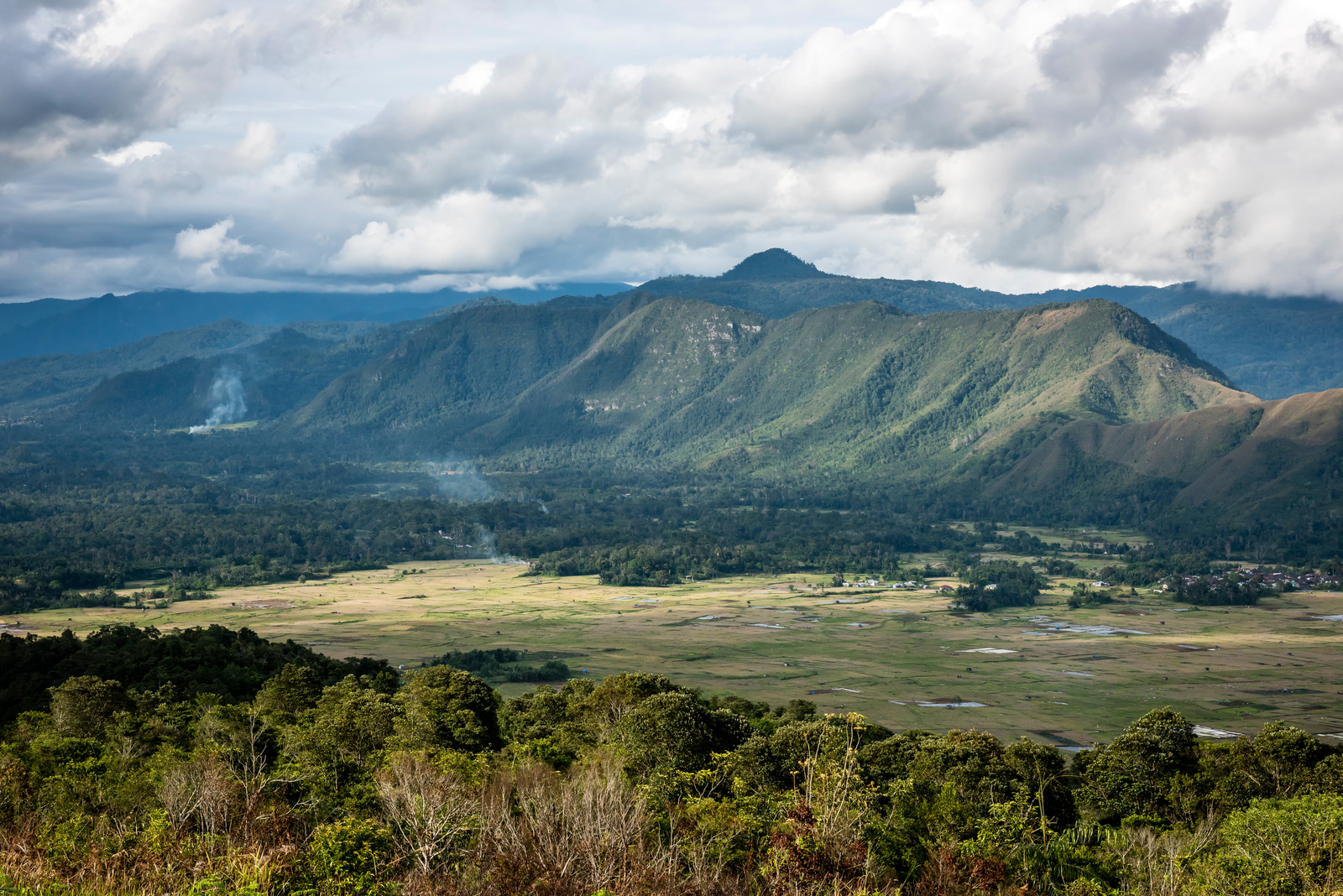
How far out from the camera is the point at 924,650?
158 meters

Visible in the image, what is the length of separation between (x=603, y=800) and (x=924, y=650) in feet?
411

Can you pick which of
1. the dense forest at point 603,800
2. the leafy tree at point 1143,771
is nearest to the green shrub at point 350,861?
the dense forest at point 603,800

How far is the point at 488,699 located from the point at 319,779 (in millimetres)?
21882

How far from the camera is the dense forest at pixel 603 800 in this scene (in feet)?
112

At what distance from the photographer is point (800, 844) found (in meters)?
32.5

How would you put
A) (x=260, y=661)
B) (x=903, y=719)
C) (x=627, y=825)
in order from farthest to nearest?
(x=903, y=719) → (x=260, y=661) → (x=627, y=825)

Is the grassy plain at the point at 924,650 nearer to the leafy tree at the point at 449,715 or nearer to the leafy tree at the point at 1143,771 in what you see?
the leafy tree at the point at 1143,771

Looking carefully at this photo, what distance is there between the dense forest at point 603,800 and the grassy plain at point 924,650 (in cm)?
4180

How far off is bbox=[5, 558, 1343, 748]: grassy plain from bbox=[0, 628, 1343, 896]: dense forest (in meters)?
41.8

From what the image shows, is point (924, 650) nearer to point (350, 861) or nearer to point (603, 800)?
point (603, 800)

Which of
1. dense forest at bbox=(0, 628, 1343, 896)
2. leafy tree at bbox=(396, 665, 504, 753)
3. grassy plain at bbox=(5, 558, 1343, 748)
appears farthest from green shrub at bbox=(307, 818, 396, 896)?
grassy plain at bbox=(5, 558, 1343, 748)

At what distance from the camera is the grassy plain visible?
120 metres

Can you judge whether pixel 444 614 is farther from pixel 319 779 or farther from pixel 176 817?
pixel 176 817

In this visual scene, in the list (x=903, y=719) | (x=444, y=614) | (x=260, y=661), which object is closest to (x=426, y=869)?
(x=260, y=661)
